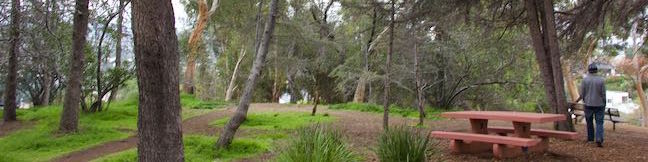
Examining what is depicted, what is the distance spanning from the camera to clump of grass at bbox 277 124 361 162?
510 centimetres

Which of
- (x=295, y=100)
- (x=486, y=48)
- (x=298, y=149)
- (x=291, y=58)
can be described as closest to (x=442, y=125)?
(x=486, y=48)

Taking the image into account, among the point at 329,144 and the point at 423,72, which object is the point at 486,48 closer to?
the point at 423,72

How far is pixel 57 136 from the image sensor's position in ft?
35.5

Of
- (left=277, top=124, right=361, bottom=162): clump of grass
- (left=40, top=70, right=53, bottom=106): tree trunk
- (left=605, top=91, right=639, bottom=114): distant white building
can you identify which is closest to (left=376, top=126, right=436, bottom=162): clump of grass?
(left=277, top=124, right=361, bottom=162): clump of grass

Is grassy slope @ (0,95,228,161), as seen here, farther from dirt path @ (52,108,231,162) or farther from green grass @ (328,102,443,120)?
green grass @ (328,102,443,120)

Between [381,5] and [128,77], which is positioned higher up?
[381,5]

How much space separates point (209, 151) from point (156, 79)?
430 centimetres

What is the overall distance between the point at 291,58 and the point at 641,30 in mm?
15619

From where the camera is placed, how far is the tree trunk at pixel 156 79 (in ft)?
13.7

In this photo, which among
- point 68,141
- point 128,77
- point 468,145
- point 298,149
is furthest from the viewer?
point 128,77

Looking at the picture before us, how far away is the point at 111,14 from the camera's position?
12.6m

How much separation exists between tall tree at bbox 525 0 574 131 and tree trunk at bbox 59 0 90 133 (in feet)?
28.0

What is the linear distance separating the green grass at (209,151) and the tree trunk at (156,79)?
344cm

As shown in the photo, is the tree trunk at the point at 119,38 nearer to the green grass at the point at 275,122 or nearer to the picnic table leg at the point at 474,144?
the green grass at the point at 275,122
